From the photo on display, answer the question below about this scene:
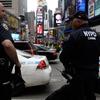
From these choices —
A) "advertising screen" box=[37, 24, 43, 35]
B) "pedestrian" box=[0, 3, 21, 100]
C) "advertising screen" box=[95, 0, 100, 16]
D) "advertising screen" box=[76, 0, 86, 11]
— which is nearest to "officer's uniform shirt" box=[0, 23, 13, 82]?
"pedestrian" box=[0, 3, 21, 100]

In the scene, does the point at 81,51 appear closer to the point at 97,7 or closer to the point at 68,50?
the point at 68,50

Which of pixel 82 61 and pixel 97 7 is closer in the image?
pixel 82 61

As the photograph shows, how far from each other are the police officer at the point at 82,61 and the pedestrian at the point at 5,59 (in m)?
0.83

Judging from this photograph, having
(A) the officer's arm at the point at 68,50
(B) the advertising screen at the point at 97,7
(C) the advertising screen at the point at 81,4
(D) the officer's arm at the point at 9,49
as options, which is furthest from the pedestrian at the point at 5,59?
(C) the advertising screen at the point at 81,4

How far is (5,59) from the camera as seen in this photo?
5.43 meters

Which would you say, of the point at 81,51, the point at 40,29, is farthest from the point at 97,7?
the point at 81,51

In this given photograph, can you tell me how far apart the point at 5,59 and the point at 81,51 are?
111 centimetres

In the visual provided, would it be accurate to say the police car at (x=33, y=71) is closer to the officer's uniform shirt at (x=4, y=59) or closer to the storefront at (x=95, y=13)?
the officer's uniform shirt at (x=4, y=59)

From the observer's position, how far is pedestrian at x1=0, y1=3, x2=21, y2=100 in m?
5.36

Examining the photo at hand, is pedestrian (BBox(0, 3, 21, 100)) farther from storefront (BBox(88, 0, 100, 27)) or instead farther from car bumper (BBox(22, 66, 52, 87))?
storefront (BBox(88, 0, 100, 27))

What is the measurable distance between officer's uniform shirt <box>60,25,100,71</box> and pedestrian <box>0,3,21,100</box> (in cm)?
79

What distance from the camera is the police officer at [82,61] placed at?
5879 mm

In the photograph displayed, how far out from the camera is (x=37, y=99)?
10.5 meters

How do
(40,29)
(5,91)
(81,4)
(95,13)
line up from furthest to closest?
(40,29) < (81,4) < (95,13) < (5,91)
